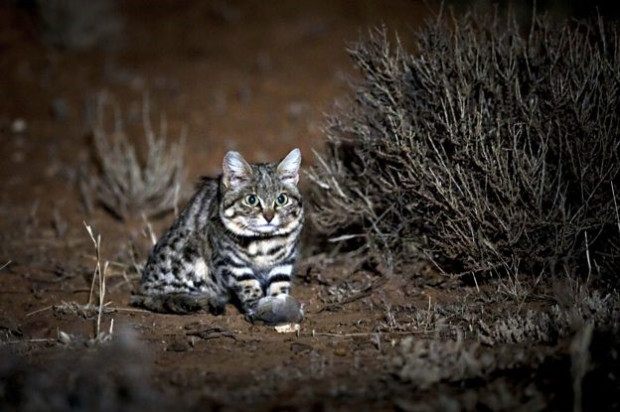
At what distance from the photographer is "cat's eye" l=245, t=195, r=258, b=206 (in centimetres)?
588

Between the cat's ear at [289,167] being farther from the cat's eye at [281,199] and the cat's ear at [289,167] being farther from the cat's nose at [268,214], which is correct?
the cat's nose at [268,214]

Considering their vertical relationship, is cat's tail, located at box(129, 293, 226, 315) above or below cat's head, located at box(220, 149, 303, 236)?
below

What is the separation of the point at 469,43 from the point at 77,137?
644cm

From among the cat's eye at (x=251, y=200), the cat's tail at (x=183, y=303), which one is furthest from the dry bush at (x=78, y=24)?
A: the cat's eye at (x=251, y=200)

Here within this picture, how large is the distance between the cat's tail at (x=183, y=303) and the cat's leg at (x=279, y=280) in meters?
0.42

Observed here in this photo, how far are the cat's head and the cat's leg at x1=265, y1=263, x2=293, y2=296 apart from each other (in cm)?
28

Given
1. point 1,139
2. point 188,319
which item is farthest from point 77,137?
point 188,319

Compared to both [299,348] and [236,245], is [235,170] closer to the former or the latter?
[236,245]

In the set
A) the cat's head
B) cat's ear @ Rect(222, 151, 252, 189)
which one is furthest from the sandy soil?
cat's ear @ Rect(222, 151, 252, 189)

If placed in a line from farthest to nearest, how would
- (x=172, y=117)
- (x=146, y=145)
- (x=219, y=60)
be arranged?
(x=219, y=60) < (x=172, y=117) < (x=146, y=145)

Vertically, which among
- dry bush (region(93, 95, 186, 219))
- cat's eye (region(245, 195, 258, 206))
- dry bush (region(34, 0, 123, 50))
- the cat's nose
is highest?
dry bush (region(34, 0, 123, 50))

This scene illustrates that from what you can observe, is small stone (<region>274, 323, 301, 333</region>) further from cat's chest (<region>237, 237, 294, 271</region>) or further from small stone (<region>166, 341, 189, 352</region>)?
small stone (<region>166, 341, 189, 352</region>)

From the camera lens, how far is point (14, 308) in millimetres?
6551

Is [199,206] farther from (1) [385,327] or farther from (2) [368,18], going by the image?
(2) [368,18]
